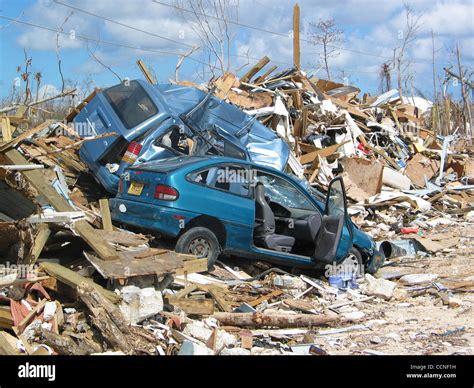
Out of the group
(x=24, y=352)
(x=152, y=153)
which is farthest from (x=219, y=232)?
(x=24, y=352)

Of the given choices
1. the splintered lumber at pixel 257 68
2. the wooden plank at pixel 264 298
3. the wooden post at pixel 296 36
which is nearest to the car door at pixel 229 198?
the wooden plank at pixel 264 298

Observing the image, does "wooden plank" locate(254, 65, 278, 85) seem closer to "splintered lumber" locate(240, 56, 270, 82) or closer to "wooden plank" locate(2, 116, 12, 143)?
"splintered lumber" locate(240, 56, 270, 82)

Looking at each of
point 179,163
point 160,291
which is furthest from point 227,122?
point 160,291

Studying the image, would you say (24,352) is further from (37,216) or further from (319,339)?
(319,339)

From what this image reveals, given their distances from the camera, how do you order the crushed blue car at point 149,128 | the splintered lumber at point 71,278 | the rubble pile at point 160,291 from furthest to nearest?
the crushed blue car at point 149,128, the splintered lumber at point 71,278, the rubble pile at point 160,291

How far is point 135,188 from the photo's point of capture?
877cm

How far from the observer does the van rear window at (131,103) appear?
10359mm

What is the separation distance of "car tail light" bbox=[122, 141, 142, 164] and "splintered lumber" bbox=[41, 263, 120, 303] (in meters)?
3.38

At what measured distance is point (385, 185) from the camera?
15.8 metres

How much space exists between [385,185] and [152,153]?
754cm

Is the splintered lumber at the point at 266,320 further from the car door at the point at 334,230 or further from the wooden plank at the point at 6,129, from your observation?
the wooden plank at the point at 6,129

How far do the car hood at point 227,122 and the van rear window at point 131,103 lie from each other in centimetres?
33

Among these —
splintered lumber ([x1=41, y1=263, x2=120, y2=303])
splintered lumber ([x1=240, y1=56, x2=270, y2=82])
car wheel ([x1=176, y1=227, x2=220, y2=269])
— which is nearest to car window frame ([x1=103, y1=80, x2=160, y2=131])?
car wheel ([x1=176, y1=227, x2=220, y2=269])

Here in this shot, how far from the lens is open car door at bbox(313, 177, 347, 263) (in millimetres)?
8906
